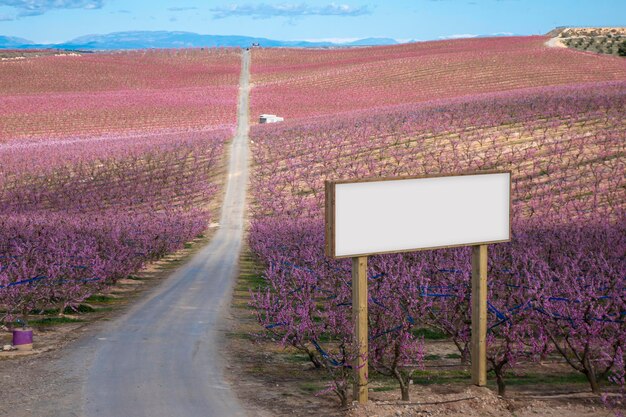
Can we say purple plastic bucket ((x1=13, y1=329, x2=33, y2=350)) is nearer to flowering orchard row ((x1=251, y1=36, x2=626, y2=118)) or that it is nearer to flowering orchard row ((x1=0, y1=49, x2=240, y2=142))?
flowering orchard row ((x1=251, y1=36, x2=626, y2=118))

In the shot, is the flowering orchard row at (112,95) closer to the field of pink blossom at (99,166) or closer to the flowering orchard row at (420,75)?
the field of pink blossom at (99,166)

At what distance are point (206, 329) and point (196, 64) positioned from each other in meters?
117

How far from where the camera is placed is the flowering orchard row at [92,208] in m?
20.1

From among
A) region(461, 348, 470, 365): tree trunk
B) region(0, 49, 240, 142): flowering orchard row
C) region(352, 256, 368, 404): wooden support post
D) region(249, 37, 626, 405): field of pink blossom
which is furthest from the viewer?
region(0, 49, 240, 142): flowering orchard row

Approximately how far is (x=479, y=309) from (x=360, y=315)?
191cm

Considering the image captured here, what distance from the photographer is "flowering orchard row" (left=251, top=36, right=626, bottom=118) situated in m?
82.4

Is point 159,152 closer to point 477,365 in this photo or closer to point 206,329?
point 206,329

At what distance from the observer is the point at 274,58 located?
13025 cm

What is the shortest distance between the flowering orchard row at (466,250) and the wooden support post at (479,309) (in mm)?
234

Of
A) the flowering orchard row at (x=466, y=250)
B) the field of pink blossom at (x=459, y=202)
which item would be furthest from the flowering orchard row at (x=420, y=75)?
the flowering orchard row at (x=466, y=250)

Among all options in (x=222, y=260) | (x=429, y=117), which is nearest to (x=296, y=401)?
(x=222, y=260)

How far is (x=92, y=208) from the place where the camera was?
1718 inches

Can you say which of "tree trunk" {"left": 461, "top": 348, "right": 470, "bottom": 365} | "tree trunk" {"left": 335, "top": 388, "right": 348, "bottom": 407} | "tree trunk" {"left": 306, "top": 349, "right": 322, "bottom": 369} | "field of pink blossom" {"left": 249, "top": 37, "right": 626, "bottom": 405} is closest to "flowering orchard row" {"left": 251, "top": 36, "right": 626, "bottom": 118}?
"field of pink blossom" {"left": 249, "top": 37, "right": 626, "bottom": 405}

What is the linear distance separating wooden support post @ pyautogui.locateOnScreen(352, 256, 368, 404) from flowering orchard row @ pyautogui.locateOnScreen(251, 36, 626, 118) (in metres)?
58.9
